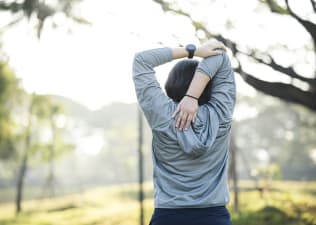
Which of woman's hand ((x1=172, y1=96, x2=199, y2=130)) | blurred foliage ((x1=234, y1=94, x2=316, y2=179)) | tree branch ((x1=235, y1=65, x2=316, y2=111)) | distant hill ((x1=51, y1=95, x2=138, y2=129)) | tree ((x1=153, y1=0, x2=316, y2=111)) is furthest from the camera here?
distant hill ((x1=51, y1=95, x2=138, y2=129))

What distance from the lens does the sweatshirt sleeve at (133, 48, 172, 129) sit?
1284mm

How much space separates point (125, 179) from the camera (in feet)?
A: 123

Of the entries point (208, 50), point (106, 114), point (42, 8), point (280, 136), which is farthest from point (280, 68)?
point (106, 114)

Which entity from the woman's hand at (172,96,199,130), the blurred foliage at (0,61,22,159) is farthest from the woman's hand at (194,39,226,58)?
the blurred foliage at (0,61,22,159)

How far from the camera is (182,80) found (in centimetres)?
138

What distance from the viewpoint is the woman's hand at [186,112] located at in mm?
1268

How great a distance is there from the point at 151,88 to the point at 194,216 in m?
0.35

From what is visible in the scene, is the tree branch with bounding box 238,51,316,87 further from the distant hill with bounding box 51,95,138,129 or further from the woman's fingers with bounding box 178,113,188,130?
the distant hill with bounding box 51,95,138,129

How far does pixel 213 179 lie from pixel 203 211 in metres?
0.09

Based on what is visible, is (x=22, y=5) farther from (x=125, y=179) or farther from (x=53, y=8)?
(x=125, y=179)

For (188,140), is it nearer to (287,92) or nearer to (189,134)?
(189,134)

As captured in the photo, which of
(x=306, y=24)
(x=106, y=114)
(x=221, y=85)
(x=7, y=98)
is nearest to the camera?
(x=221, y=85)

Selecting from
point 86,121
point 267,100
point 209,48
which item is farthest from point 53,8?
point 86,121

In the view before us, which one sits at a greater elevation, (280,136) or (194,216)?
(194,216)
